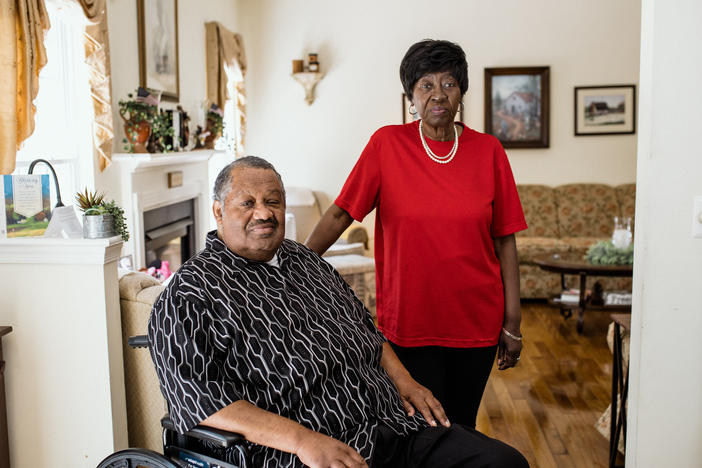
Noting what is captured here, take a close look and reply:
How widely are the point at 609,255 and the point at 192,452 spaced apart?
13.4ft

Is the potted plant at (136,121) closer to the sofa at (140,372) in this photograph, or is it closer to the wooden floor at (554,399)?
the sofa at (140,372)

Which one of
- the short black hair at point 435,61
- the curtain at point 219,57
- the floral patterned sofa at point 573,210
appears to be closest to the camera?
the short black hair at point 435,61

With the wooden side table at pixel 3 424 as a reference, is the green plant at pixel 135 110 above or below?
above

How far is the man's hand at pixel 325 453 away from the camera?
145cm

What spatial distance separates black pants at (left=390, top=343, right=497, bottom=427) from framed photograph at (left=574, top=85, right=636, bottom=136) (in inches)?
206

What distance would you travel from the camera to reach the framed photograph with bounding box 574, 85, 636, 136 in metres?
6.58

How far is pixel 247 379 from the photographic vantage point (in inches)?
60.8

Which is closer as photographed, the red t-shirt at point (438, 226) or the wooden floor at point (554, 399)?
the red t-shirt at point (438, 226)

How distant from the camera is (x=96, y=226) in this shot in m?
2.16

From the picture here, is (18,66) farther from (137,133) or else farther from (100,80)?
(137,133)

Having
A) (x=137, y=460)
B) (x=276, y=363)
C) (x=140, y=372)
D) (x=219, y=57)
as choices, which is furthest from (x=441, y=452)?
(x=219, y=57)

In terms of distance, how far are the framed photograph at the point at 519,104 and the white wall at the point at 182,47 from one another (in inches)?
102

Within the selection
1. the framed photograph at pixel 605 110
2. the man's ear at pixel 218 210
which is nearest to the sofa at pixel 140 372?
the man's ear at pixel 218 210

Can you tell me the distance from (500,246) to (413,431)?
61 cm
